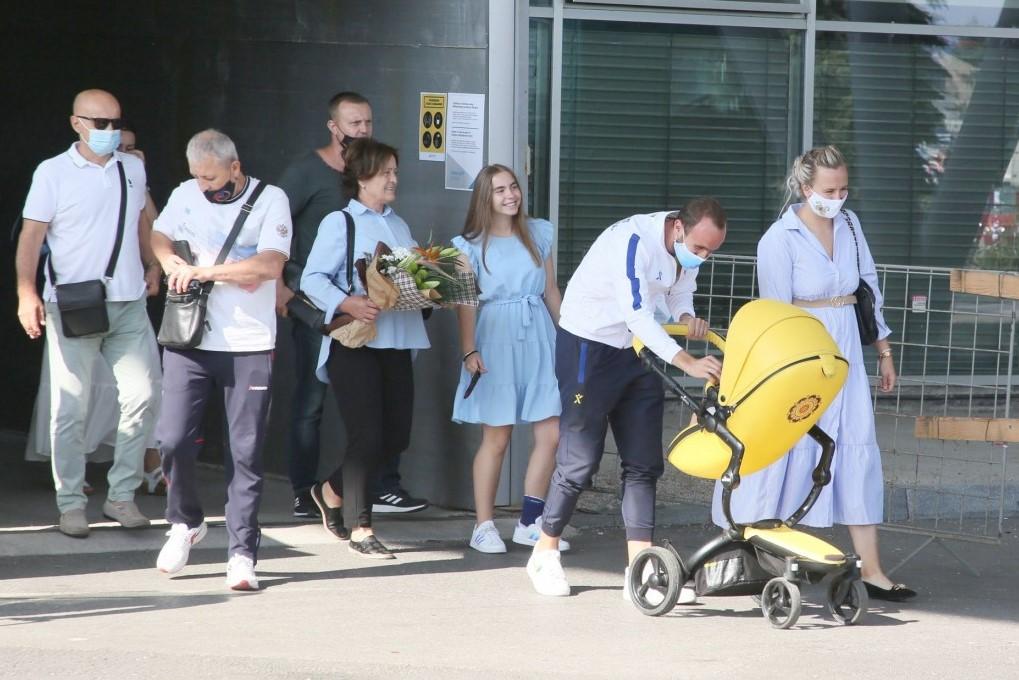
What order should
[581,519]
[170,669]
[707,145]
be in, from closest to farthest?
[170,669], [581,519], [707,145]

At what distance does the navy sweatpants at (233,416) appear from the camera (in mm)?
6445

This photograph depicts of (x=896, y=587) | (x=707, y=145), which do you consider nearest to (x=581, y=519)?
(x=896, y=587)

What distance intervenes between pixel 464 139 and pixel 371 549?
7.09 ft

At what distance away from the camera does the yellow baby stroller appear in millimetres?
5668

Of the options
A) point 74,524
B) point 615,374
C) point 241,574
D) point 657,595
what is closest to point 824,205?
point 615,374

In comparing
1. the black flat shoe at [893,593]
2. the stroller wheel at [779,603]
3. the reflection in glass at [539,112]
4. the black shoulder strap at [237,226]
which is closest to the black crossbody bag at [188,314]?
the black shoulder strap at [237,226]

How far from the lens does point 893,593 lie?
6496mm

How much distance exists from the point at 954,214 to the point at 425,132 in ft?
12.8

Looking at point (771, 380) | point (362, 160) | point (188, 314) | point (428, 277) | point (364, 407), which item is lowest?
point (364, 407)

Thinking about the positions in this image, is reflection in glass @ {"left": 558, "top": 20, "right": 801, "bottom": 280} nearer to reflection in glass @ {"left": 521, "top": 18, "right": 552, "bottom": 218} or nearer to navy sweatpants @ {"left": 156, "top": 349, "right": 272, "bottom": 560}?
reflection in glass @ {"left": 521, "top": 18, "right": 552, "bottom": 218}

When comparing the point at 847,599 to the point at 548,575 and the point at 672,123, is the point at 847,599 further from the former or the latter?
the point at 672,123

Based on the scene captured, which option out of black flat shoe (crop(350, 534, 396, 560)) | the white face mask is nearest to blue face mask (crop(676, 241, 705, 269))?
the white face mask

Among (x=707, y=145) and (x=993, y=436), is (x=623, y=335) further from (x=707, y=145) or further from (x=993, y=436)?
(x=707, y=145)

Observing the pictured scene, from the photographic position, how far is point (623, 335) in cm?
624
